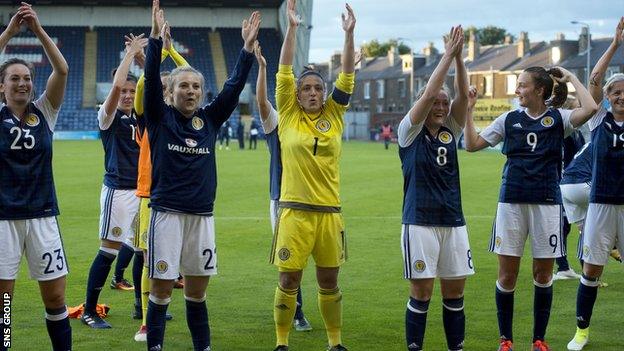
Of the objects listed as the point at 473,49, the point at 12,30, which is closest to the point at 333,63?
the point at 473,49

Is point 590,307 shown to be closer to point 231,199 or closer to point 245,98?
point 231,199

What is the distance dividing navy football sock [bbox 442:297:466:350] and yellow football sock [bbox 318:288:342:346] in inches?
38.6

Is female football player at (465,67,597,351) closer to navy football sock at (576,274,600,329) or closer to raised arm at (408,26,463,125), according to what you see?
navy football sock at (576,274,600,329)

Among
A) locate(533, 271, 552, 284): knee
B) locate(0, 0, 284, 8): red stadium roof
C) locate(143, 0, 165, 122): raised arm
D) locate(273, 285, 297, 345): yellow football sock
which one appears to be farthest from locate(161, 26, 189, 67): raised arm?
locate(0, 0, 284, 8): red stadium roof

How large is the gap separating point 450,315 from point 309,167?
5.27ft

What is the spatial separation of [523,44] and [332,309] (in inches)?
3220

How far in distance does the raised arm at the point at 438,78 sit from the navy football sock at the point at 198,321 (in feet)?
7.19

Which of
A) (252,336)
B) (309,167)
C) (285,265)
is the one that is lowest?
(252,336)

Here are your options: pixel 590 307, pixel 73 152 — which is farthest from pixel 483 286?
pixel 73 152

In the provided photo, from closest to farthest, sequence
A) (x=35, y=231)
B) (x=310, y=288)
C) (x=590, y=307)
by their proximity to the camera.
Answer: (x=35, y=231) < (x=590, y=307) < (x=310, y=288)

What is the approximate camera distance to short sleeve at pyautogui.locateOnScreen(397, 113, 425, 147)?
7.17 meters

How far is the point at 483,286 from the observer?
11.4m

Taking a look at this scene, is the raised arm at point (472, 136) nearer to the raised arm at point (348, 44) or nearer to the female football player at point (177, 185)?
the raised arm at point (348, 44)

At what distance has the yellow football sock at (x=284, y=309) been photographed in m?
7.77
